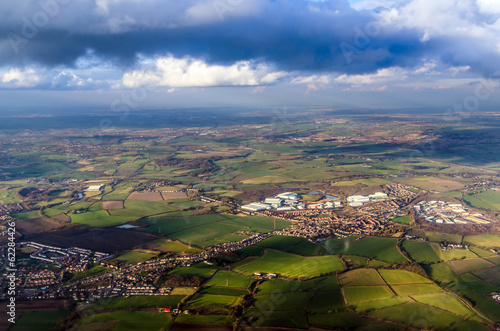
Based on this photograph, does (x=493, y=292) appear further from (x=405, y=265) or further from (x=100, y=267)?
(x=100, y=267)

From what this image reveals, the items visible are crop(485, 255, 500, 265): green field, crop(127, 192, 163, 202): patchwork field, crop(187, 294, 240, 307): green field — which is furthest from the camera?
crop(127, 192, 163, 202): patchwork field

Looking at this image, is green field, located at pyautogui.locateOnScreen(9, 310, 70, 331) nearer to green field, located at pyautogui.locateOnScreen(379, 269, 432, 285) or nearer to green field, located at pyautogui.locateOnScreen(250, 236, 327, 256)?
green field, located at pyautogui.locateOnScreen(250, 236, 327, 256)

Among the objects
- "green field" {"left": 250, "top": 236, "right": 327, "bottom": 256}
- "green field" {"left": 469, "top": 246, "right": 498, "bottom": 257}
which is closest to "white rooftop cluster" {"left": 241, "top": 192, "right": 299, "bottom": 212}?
"green field" {"left": 250, "top": 236, "right": 327, "bottom": 256}

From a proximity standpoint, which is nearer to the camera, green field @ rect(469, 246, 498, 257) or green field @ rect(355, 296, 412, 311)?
green field @ rect(355, 296, 412, 311)

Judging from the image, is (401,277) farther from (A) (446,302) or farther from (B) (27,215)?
(B) (27,215)

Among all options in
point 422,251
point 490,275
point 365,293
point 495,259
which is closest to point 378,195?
point 422,251

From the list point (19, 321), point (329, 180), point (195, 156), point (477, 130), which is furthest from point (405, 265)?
point (477, 130)

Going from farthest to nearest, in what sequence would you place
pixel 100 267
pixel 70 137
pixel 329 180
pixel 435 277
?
pixel 70 137, pixel 329 180, pixel 100 267, pixel 435 277
